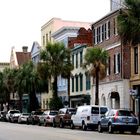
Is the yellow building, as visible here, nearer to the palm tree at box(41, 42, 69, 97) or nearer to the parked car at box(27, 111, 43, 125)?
the palm tree at box(41, 42, 69, 97)

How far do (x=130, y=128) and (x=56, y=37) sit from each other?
4029 cm

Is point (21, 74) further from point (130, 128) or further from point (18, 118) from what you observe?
point (130, 128)

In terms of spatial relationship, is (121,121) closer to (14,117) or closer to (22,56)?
(14,117)

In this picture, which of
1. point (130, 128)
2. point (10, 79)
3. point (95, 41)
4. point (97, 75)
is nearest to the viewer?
point (130, 128)

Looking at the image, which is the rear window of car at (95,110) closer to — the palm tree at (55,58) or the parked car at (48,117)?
the parked car at (48,117)

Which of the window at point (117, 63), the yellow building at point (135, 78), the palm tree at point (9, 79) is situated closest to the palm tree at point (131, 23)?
the yellow building at point (135, 78)

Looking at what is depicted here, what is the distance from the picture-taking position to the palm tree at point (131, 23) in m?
34.3

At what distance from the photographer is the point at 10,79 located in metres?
82.7

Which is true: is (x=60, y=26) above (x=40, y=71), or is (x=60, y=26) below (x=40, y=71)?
above

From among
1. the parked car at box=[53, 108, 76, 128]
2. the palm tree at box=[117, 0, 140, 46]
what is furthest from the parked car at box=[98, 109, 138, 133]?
the parked car at box=[53, 108, 76, 128]

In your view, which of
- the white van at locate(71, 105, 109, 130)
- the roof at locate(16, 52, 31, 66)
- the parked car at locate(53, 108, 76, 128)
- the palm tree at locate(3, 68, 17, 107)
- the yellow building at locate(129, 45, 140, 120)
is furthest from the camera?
the roof at locate(16, 52, 31, 66)

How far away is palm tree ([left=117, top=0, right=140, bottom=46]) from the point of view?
113 ft

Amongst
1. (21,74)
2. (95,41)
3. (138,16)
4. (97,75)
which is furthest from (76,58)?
(138,16)

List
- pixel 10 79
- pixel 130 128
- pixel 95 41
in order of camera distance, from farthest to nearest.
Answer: pixel 10 79, pixel 95 41, pixel 130 128
